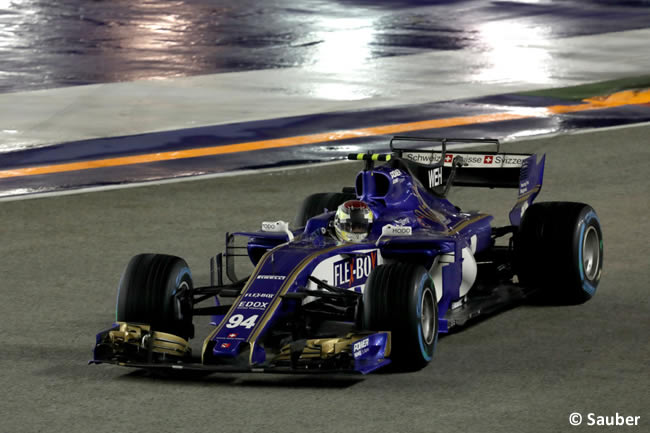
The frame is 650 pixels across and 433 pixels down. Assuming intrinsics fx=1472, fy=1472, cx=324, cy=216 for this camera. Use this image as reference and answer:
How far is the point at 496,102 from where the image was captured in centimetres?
2036

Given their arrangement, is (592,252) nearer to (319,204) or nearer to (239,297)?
(319,204)

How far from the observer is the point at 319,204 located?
11.9m

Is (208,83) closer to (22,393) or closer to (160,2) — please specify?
(160,2)

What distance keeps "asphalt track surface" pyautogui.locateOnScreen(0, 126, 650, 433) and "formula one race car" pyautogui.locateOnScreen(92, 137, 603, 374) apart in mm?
190

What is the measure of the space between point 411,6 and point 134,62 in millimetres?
7598

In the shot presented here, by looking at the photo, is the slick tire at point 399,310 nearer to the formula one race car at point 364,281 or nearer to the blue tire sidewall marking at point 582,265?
the formula one race car at point 364,281

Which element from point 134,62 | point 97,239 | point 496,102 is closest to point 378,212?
point 97,239

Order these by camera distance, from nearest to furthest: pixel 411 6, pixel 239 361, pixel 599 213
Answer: pixel 239 361
pixel 599 213
pixel 411 6

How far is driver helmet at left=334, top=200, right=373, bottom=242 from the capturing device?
1009cm

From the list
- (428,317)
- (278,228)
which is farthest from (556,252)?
(278,228)

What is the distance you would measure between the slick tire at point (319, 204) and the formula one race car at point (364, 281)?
0.04 feet

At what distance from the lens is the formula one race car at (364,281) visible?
9.10m

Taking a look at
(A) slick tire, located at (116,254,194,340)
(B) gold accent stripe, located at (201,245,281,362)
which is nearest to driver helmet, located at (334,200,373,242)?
(B) gold accent stripe, located at (201,245,281,362)

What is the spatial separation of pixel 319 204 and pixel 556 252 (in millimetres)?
2006
